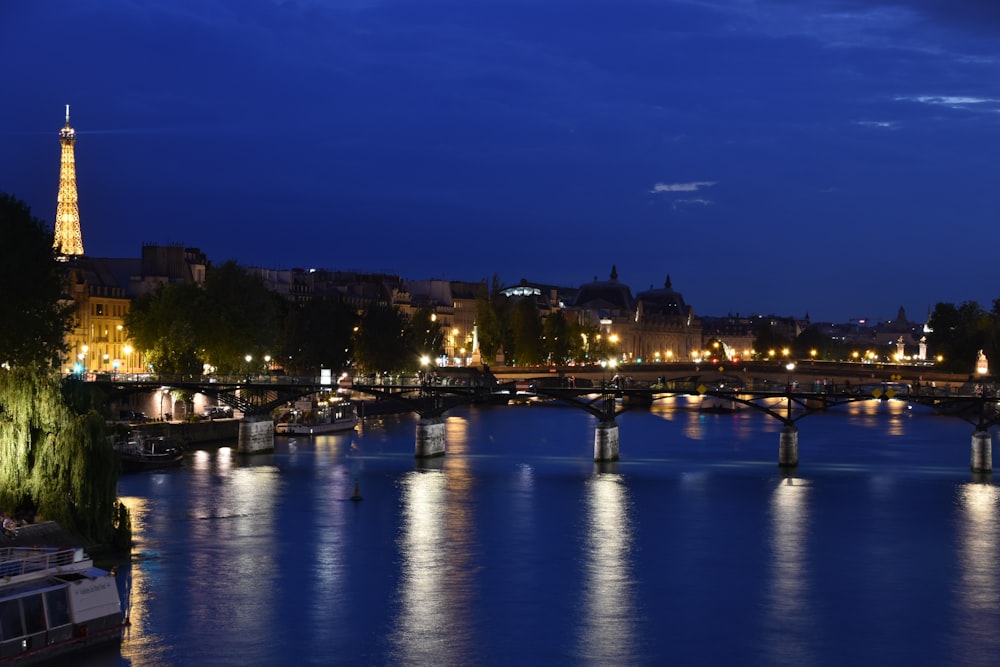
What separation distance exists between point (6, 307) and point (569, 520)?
18506 millimetres

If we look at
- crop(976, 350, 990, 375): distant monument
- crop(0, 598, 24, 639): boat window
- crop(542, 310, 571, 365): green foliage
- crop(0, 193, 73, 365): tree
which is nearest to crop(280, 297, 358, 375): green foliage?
crop(0, 193, 73, 365): tree

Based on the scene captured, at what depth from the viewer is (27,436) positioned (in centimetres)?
3503

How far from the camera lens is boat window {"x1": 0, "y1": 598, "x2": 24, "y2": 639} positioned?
26.5m

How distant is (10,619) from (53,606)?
1016mm

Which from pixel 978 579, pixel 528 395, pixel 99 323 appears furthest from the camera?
pixel 99 323

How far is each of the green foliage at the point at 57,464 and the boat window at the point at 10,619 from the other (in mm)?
7316

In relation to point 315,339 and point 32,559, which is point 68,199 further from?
point 32,559

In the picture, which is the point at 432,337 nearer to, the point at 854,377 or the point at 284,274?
the point at 284,274

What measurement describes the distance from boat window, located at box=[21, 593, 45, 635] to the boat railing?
595 mm

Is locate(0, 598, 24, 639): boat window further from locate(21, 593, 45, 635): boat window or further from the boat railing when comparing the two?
the boat railing

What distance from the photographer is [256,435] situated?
208 ft

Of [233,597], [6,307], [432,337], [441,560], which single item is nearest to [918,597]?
[441,560]

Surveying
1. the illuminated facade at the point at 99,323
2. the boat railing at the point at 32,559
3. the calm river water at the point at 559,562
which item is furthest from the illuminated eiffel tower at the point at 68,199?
the boat railing at the point at 32,559

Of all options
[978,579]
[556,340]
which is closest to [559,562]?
Result: [978,579]
